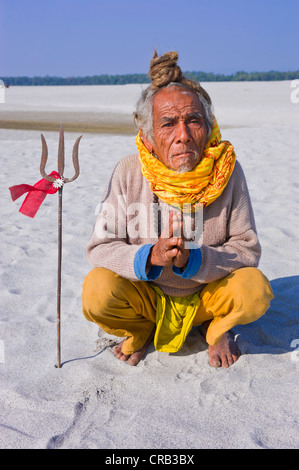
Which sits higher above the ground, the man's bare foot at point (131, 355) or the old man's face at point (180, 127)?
the old man's face at point (180, 127)

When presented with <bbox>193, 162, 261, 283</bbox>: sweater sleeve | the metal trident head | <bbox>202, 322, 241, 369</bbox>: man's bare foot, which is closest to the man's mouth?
<bbox>193, 162, 261, 283</bbox>: sweater sleeve

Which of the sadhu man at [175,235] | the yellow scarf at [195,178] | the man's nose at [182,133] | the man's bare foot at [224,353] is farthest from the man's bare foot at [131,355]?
the man's nose at [182,133]

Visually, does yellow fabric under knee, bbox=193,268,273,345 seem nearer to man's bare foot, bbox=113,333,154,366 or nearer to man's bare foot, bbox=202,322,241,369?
man's bare foot, bbox=202,322,241,369

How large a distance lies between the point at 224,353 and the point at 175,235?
714 mm

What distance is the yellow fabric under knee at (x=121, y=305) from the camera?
2.26 meters

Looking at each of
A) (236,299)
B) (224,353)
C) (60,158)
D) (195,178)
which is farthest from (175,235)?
(224,353)

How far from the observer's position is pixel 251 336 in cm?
267

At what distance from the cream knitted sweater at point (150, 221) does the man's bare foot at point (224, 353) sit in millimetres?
329

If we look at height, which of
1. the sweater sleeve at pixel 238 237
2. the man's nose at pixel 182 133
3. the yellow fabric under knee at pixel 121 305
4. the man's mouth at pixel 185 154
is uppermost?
the man's nose at pixel 182 133

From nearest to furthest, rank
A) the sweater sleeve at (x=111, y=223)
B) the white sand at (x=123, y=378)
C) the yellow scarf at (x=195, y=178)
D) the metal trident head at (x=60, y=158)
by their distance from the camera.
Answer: the white sand at (x=123, y=378), the metal trident head at (x=60, y=158), the yellow scarf at (x=195, y=178), the sweater sleeve at (x=111, y=223)

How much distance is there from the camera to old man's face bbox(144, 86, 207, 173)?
2.23 m

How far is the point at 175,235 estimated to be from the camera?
2.09 meters

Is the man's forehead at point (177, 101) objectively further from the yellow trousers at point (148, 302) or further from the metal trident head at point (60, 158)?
the yellow trousers at point (148, 302)
